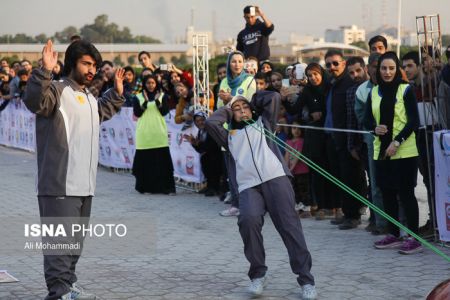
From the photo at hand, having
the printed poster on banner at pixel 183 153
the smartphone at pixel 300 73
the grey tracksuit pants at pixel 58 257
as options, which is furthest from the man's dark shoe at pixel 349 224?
the grey tracksuit pants at pixel 58 257

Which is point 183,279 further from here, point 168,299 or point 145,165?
point 145,165

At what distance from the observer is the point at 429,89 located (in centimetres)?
902

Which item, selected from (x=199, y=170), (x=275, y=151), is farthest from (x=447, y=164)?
(x=199, y=170)

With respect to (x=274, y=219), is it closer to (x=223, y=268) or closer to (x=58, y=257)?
(x=223, y=268)

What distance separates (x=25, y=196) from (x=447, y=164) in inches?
285

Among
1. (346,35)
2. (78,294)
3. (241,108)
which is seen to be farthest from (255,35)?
(346,35)

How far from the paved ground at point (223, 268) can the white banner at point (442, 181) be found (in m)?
0.27

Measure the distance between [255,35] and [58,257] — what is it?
27.7 feet

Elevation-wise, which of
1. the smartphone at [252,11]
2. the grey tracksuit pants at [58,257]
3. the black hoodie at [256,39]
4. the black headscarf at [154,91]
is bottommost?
the grey tracksuit pants at [58,257]

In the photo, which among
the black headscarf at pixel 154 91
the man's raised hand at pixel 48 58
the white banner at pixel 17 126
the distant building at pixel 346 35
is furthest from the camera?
the distant building at pixel 346 35

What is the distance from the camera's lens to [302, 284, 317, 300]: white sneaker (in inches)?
286

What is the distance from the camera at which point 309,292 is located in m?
7.27

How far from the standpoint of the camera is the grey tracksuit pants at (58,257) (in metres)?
6.72

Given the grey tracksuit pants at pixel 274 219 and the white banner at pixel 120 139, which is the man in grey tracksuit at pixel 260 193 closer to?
the grey tracksuit pants at pixel 274 219
